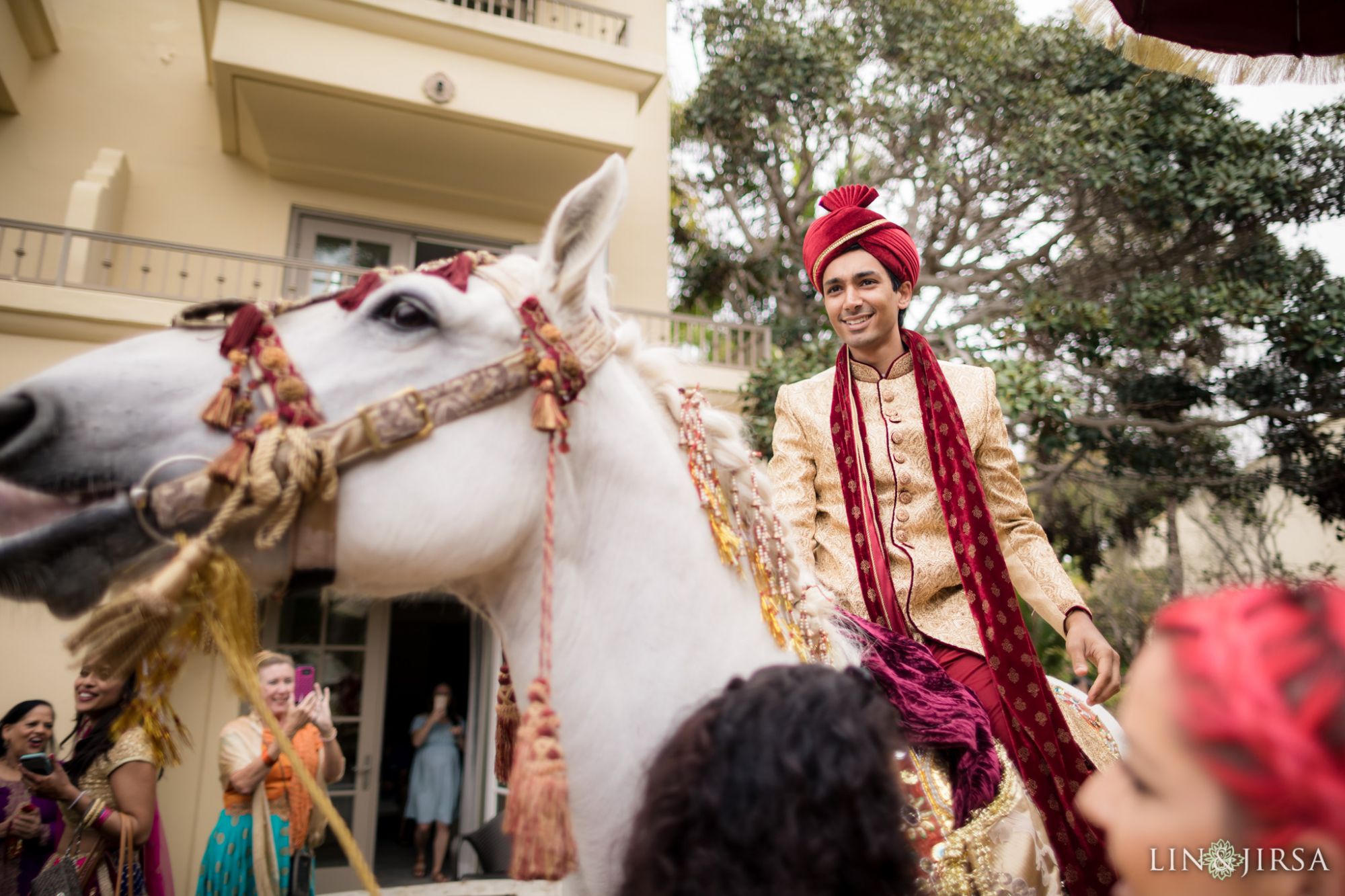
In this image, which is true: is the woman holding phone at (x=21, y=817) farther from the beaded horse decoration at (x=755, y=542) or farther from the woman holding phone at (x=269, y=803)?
the beaded horse decoration at (x=755, y=542)

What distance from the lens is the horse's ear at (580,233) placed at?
120cm

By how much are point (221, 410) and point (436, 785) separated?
7038mm

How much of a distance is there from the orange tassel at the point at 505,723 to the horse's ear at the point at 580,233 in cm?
64

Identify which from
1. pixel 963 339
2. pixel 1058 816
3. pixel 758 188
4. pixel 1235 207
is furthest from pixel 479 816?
pixel 1235 207

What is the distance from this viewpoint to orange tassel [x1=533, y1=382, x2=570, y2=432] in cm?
113

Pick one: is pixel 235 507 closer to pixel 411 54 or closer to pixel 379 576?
pixel 379 576

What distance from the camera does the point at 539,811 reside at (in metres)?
0.97

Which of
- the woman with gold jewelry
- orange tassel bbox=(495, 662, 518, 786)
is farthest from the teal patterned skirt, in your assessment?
orange tassel bbox=(495, 662, 518, 786)

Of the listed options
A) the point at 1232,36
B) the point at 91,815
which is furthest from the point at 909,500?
the point at 91,815

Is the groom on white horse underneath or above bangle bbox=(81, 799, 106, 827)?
above

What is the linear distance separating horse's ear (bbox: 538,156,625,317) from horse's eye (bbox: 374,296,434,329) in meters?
0.20

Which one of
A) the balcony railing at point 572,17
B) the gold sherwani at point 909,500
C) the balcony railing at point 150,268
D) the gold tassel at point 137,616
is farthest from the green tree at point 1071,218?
the gold tassel at point 137,616

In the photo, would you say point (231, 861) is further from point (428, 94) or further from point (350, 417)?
point (428, 94)

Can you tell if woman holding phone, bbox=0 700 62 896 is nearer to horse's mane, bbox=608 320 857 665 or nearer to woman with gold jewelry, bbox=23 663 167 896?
woman with gold jewelry, bbox=23 663 167 896
